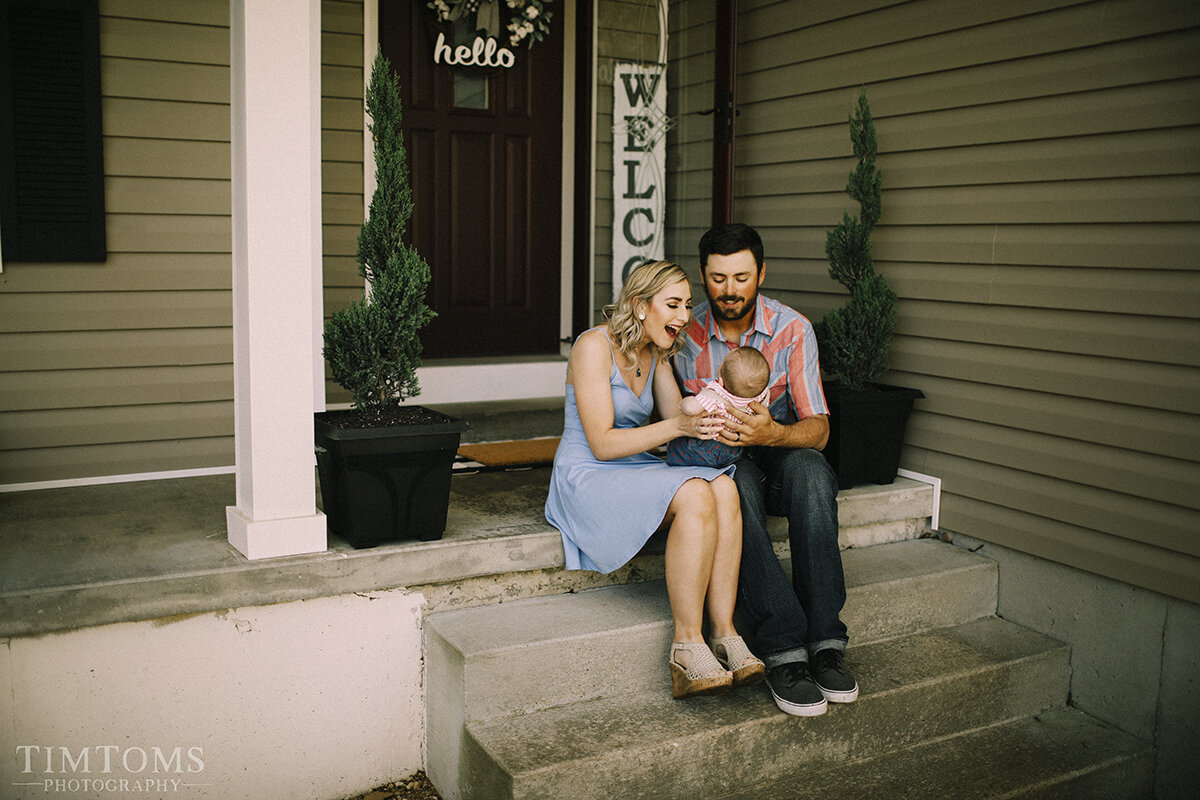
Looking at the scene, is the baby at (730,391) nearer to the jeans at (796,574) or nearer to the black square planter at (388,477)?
the jeans at (796,574)

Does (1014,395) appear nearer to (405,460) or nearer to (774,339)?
(774,339)

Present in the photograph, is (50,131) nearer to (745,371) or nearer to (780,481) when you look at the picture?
(745,371)

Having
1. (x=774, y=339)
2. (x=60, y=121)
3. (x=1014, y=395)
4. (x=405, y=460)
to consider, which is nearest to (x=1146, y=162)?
(x=1014, y=395)

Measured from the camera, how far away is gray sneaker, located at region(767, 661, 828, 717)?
2533 mm

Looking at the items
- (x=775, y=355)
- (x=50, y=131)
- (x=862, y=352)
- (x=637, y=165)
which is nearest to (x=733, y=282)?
(x=775, y=355)

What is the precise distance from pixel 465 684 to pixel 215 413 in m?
1.76

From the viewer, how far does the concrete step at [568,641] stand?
99.0 inches

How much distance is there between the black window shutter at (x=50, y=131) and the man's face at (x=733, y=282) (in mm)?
2095

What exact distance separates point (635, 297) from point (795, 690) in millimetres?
1101

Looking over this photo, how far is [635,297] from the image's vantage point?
2.74 meters

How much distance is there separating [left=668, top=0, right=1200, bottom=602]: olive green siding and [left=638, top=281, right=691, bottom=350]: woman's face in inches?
47.2

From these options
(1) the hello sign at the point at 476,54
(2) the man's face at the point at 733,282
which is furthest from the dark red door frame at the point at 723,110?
(2) the man's face at the point at 733,282

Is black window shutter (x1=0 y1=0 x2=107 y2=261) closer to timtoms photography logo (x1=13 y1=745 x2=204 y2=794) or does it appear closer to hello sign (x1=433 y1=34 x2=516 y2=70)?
hello sign (x1=433 y1=34 x2=516 y2=70)

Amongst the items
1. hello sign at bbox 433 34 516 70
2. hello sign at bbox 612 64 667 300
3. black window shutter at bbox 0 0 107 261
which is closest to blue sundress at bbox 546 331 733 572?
black window shutter at bbox 0 0 107 261
